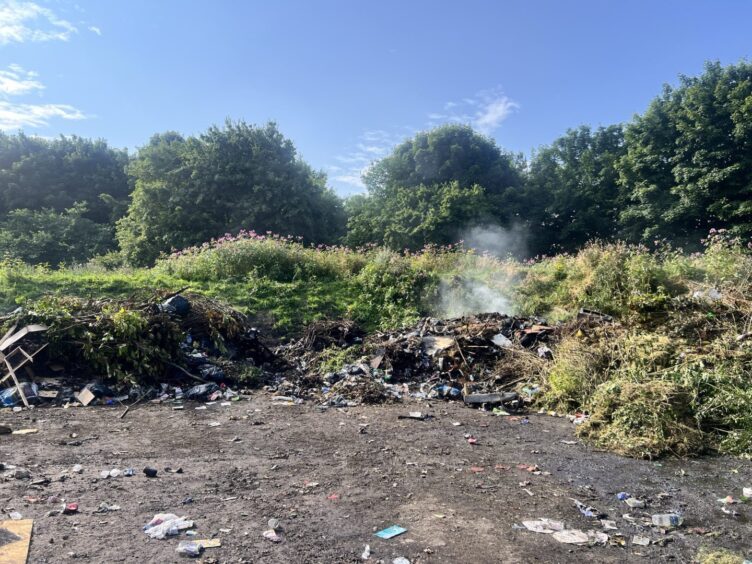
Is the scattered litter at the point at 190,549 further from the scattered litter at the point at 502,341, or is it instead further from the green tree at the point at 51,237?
the green tree at the point at 51,237

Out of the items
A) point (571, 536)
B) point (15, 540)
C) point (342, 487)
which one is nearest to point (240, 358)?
point (342, 487)

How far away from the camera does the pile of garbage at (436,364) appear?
263 inches

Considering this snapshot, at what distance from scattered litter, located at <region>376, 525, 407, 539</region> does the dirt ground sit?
0.16 ft

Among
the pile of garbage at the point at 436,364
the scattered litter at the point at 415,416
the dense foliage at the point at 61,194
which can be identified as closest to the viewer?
the scattered litter at the point at 415,416

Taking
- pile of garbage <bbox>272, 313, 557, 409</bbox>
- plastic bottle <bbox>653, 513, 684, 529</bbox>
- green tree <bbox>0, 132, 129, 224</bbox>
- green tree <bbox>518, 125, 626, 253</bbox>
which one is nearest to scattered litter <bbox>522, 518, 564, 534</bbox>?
plastic bottle <bbox>653, 513, 684, 529</bbox>

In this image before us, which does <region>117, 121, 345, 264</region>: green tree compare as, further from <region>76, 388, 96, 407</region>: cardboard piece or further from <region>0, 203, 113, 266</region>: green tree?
<region>76, 388, 96, 407</region>: cardboard piece

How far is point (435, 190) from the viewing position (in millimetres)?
26359

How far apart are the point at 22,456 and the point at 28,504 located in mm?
1125

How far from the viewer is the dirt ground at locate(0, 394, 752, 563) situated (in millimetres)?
2916

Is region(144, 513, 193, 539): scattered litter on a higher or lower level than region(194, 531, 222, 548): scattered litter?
higher

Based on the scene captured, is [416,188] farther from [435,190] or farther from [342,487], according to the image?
[342,487]

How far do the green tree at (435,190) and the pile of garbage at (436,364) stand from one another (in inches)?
648

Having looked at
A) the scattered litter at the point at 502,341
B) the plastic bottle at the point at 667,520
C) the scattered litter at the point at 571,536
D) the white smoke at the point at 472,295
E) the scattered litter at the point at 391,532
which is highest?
the white smoke at the point at 472,295

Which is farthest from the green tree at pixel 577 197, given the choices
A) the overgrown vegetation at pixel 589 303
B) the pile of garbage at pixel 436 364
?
the pile of garbage at pixel 436 364
